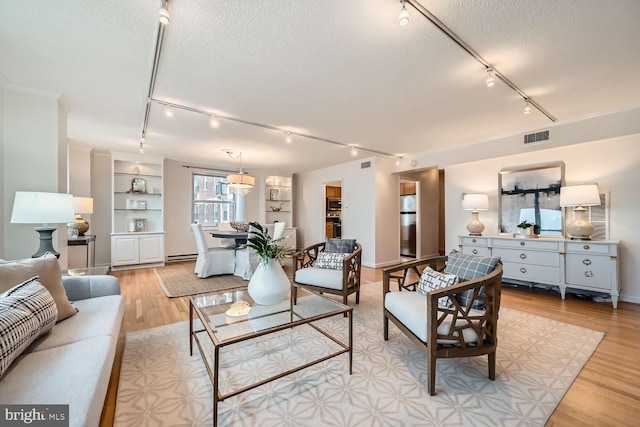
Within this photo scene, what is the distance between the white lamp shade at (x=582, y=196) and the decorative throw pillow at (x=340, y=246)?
2865 millimetres

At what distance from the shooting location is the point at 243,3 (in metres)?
1.62

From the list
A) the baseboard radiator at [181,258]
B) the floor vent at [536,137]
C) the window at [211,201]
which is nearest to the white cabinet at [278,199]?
the window at [211,201]

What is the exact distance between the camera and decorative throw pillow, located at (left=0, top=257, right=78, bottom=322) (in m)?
1.64

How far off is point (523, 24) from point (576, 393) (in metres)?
2.47

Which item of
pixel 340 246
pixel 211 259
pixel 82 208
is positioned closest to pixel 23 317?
pixel 340 246

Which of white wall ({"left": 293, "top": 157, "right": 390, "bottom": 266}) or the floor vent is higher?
the floor vent

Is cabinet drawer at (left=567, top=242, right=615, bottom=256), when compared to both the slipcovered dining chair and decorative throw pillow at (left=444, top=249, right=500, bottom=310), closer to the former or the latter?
decorative throw pillow at (left=444, top=249, right=500, bottom=310)

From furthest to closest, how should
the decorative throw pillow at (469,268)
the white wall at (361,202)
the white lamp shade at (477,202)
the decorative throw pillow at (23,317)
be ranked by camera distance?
1. the white wall at (361,202)
2. the white lamp shade at (477,202)
3. the decorative throw pillow at (469,268)
4. the decorative throw pillow at (23,317)

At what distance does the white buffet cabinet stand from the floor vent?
4.65 feet

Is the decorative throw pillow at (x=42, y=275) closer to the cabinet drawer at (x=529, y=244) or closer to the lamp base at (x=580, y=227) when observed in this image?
the cabinet drawer at (x=529, y=244)

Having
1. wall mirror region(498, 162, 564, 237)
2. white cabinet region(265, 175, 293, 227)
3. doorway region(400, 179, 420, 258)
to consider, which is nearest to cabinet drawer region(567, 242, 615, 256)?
wall mirror region(498, 162, 564, 237)

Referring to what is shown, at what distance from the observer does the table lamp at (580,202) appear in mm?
3316

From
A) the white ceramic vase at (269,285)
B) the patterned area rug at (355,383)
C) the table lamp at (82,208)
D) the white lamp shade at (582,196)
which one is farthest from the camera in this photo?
the table lamp at (82,208)

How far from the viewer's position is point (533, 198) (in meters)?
4.11
